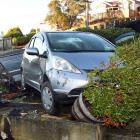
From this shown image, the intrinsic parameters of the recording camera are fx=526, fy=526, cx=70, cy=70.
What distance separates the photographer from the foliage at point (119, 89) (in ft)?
23.0

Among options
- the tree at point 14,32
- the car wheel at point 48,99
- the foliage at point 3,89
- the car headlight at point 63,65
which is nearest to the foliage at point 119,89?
the car headlight at point 63,65

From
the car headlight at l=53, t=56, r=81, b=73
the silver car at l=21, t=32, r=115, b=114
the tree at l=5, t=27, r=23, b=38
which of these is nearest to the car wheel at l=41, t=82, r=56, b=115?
the silver car at l=21, t=32, r=115, b=114

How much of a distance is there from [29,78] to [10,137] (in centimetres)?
240

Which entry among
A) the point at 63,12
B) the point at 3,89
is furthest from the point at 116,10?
the point at 3,89

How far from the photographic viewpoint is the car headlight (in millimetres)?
8656

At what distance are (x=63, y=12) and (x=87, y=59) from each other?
6806cm

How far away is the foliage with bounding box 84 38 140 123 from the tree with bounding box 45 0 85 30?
67281 millimetres

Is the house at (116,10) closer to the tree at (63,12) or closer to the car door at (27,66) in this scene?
the tree at (63,12)

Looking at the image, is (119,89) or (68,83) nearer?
(119,89)

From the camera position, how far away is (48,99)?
9.08 meters

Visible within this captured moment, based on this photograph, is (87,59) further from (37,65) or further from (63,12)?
(63,12)

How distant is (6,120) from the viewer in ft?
29.4

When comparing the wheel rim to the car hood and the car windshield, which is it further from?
the car windshield

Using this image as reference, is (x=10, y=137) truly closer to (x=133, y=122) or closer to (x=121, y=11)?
(x=133, y=122)
